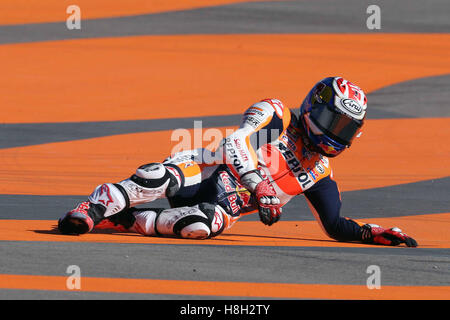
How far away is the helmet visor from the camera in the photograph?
839 centimetres

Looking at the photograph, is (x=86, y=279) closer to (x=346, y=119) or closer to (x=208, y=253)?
(x=208, y=253)

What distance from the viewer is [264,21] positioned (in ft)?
73.6

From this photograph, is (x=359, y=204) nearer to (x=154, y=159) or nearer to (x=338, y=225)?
(x=338, y=225)

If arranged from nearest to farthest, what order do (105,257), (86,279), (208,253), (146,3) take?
(86,279) < (105,257) < (208,253) < (146,3)

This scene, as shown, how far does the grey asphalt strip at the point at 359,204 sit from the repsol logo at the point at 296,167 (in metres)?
1.25

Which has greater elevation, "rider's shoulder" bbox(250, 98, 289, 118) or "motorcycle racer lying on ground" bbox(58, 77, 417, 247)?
"rider's shoulder" bbox(250, 98, 289, 118)

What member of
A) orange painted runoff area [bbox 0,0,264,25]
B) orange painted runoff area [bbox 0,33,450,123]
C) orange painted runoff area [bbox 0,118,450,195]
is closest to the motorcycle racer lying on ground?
orange painted runoff area [bbox 0,118,450,195]

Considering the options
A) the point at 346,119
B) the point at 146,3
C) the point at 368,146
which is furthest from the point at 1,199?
the point at 146,3

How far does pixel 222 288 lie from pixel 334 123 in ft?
8.96

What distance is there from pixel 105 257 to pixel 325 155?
2.74 meters

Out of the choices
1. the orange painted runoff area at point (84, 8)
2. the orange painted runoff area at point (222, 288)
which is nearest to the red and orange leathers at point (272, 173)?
the orange painted runoff area at point (222, 288)

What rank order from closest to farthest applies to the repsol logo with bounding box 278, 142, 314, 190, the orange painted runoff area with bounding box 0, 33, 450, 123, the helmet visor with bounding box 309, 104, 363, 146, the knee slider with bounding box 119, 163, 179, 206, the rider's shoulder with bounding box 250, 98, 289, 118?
the knee slider with bounding box 119, 163, 179, 206
the rider's shoulder with bounding box 250, 98, 289, 118
the helmet visor with bounding box 309, 104, 363, 146
the repsol logo with bounding box 278, 142, 314, 190
the orange painted runoff area with bounding box 0, 33, 450, 123

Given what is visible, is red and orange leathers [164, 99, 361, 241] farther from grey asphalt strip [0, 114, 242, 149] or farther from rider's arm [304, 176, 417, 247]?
grey asphalt strip [0, 114, 242, 149]

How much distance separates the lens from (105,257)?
6.84 m
